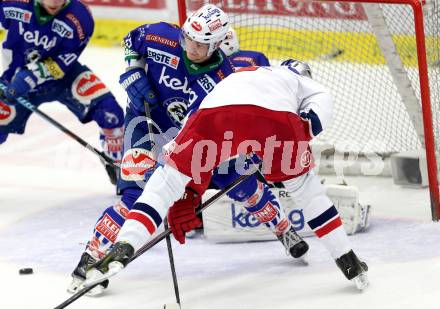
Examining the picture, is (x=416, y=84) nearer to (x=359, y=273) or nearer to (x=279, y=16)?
(x=279, y=16)

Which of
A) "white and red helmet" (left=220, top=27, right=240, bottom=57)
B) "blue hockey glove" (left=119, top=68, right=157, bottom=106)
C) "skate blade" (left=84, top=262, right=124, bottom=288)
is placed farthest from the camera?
"white and red helmet" (left=220, top=27, right=240, bottom=57)

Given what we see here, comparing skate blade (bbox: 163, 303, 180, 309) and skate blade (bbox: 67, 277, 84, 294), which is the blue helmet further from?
skate blade (bbox: 67, 277, 84, 294)

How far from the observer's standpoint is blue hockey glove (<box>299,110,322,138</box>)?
3975 mm

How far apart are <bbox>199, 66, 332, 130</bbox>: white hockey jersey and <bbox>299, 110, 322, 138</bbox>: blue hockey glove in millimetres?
15

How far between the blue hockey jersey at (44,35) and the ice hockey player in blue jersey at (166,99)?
0.87 metres

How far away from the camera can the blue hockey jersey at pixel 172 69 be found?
4.38 meters

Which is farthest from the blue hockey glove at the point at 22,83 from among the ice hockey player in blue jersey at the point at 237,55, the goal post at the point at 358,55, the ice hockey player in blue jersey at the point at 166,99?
the ice hockey player in blue jersey at the point at 237,55

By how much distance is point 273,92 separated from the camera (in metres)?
3.94

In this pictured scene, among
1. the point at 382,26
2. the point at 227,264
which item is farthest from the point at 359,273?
the point at 382,26

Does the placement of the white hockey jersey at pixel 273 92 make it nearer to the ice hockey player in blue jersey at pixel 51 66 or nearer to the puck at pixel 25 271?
the puck at pixel 25 271

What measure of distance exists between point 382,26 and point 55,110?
8.58 ft

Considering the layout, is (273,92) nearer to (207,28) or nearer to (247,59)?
(207,28)

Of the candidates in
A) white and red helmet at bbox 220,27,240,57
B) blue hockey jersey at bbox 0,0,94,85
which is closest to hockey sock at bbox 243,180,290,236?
white and red helmet at bbox 220,27,240,57

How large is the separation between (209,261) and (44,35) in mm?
1478
